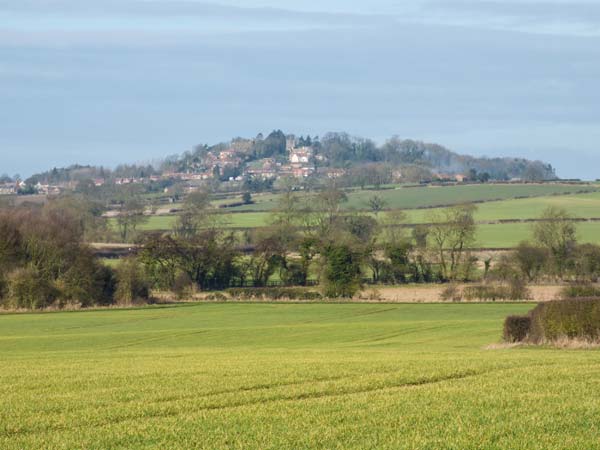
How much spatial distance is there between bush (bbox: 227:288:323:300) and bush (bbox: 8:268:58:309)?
17.1m

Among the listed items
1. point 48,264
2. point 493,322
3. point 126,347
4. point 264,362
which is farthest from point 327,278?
point 264,362

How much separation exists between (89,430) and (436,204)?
5484 inches

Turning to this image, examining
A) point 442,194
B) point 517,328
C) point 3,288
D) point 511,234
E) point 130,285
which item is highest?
point 442,194

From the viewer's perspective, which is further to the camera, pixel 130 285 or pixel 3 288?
pixel 130 285

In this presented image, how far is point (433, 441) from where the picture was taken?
12.9 m

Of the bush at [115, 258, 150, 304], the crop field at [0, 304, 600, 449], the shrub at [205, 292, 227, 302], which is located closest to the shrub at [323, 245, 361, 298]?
the shrub at [205, 292, 227, 302]

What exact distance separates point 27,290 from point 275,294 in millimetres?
20440

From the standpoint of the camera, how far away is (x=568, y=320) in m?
33.0

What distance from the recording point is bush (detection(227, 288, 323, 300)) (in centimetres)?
8050

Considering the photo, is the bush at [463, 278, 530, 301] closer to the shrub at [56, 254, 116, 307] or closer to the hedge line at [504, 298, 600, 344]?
the shrub at [56, 254, 116, 307]

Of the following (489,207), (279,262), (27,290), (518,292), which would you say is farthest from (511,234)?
(27,290)

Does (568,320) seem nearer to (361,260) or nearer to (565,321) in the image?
(565,321)

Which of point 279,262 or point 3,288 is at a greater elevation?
point 279,262

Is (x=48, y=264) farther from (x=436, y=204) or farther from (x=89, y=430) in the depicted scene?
(x=436, y=204)
